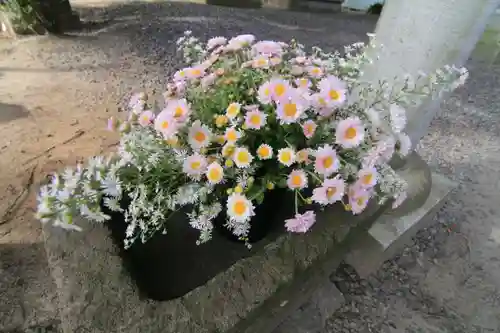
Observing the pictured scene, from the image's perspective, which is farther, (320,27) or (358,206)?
(320,27)

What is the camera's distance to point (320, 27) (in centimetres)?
519

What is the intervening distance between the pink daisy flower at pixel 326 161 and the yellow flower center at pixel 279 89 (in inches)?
6.3

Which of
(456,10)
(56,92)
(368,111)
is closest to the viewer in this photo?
(368,111)

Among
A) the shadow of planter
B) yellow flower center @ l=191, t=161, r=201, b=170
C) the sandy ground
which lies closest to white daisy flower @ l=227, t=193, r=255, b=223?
yellow flower center @ l=191, t=161, r=201, b=170

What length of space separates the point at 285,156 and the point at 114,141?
2.00m

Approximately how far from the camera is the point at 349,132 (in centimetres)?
90

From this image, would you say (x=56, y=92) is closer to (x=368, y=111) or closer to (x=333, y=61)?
(x=333, y=61)

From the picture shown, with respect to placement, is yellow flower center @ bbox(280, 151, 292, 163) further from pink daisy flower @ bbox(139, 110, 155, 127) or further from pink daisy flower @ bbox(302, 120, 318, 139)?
pink daisy flower @ bbox(139, 110, 155, 127)

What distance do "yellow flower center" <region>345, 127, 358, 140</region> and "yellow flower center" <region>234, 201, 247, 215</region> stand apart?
0.30 metres

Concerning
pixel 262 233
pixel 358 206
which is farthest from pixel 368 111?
pixel 262 233

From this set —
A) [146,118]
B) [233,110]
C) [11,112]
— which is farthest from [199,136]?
[11,112]

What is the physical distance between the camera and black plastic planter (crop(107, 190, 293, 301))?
1037 mm

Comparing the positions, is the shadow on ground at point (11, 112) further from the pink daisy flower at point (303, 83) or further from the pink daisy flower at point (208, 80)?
the pink daisy flower at point (303, 83)

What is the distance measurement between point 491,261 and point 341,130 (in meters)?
1.81
